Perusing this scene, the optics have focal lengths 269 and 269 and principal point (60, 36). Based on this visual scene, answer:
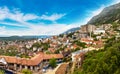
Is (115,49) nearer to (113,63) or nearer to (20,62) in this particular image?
(113,63)

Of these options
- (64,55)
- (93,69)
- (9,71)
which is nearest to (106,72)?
(93,69)

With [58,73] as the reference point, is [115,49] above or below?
above

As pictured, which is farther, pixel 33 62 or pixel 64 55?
pixel 64 55

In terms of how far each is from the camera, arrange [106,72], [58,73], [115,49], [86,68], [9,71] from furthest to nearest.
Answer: [9,71]
[58,73]
[86,68]
[115,49]
[106,72]

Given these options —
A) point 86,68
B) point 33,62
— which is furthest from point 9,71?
point 86,68

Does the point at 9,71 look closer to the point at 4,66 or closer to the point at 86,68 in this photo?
the point at 4,66

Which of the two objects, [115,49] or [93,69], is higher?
[115,49]

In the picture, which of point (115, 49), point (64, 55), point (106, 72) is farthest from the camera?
point (64, 55)

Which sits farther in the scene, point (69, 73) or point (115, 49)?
point (69, 73)

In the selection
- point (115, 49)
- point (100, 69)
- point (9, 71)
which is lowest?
point (9, 71)
